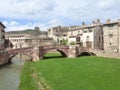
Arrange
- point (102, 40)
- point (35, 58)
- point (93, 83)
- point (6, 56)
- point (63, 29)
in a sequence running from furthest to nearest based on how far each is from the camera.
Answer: point (63, 29) → point (102, 40) → point (35, 58) → point (6, 56) → point (93, 83)

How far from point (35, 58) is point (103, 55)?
17312 millimetres

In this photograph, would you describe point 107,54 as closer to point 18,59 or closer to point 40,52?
point 40,52

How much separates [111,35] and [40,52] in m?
21.4

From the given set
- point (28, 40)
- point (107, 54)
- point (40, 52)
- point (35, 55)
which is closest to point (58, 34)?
point (28, 40)

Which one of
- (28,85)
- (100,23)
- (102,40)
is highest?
(100,23)

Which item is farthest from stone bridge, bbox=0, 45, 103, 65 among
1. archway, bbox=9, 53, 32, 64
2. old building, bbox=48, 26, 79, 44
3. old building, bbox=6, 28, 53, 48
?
old building, bbox=6, 28, 53, 48

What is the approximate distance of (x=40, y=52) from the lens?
67000 mm

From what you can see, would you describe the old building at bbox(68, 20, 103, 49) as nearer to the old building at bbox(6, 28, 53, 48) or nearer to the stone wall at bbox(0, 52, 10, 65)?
the stone wall at bbox(0, 52, 10, 65)

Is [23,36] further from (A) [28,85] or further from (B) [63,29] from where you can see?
(A) [28,85]

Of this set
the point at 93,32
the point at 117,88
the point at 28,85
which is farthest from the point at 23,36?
the point at 117,88

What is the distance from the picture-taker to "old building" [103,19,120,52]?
235ft

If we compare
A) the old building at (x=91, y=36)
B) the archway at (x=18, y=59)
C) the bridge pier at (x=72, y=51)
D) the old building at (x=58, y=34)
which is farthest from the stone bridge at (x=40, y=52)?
the old building at (x=58, y=34)

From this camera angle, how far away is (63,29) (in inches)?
5600

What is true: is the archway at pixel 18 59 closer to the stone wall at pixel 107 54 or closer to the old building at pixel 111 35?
the stone wall at pixel 107 54
